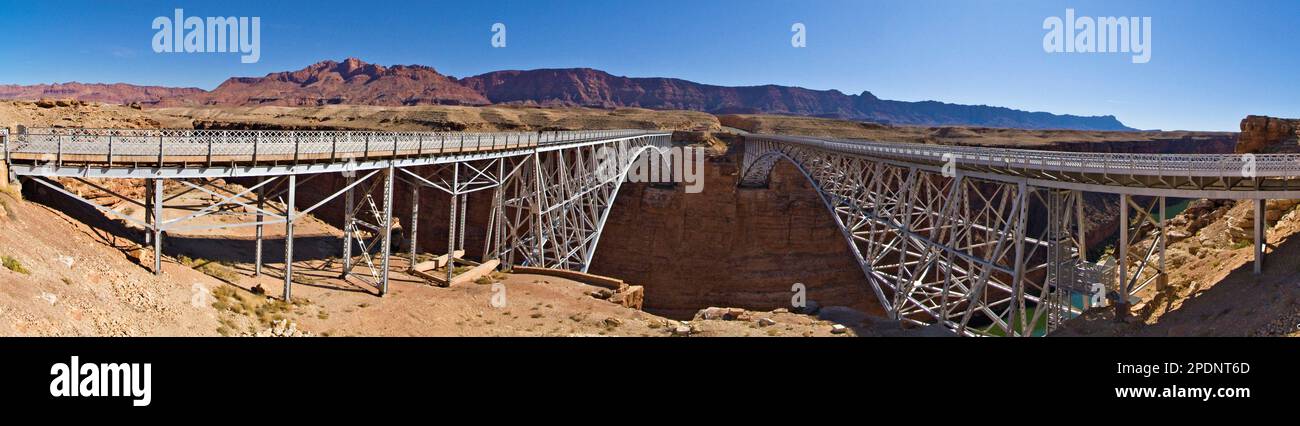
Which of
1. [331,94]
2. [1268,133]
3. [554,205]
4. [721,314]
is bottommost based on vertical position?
[721,314]

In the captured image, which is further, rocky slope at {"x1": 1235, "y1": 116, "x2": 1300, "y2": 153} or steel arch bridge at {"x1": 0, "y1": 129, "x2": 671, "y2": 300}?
rocky slope at {"x1": 1235, "y1": 116, "x2": 1300, "y2": 153}

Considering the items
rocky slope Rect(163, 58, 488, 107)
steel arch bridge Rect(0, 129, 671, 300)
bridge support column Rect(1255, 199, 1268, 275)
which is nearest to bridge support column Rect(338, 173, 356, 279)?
steel arch bridge Rect(0, 129, 671, 300)

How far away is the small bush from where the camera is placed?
11.3 m

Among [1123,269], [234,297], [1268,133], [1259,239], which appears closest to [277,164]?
[234,297]

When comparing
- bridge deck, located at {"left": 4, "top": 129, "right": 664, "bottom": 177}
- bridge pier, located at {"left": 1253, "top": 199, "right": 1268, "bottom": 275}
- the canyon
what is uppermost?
bridge deck, located at {"left": 4, "top": 129, "right": 664, "bottom": 177}

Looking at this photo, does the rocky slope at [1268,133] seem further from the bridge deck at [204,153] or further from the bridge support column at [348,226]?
the bridge support column at [348,226]

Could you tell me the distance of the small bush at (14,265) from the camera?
11.3m

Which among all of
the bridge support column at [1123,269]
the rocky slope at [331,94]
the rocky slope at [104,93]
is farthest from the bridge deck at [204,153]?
the rocky slope at [104,93]

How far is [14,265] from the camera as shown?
11375mm

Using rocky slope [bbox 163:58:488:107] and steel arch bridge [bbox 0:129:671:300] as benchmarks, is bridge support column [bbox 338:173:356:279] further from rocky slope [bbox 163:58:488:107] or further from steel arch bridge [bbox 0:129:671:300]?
rocky slope [bbox 163:58:488:107]

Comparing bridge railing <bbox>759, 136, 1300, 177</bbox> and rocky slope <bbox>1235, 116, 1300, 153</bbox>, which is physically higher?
rocky slope <bbox>1235, 116, 1300, 153</bbox>

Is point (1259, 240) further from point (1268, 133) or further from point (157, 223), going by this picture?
point (1268, 133)

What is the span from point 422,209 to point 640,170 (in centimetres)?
1829

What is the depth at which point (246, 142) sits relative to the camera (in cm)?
1625
